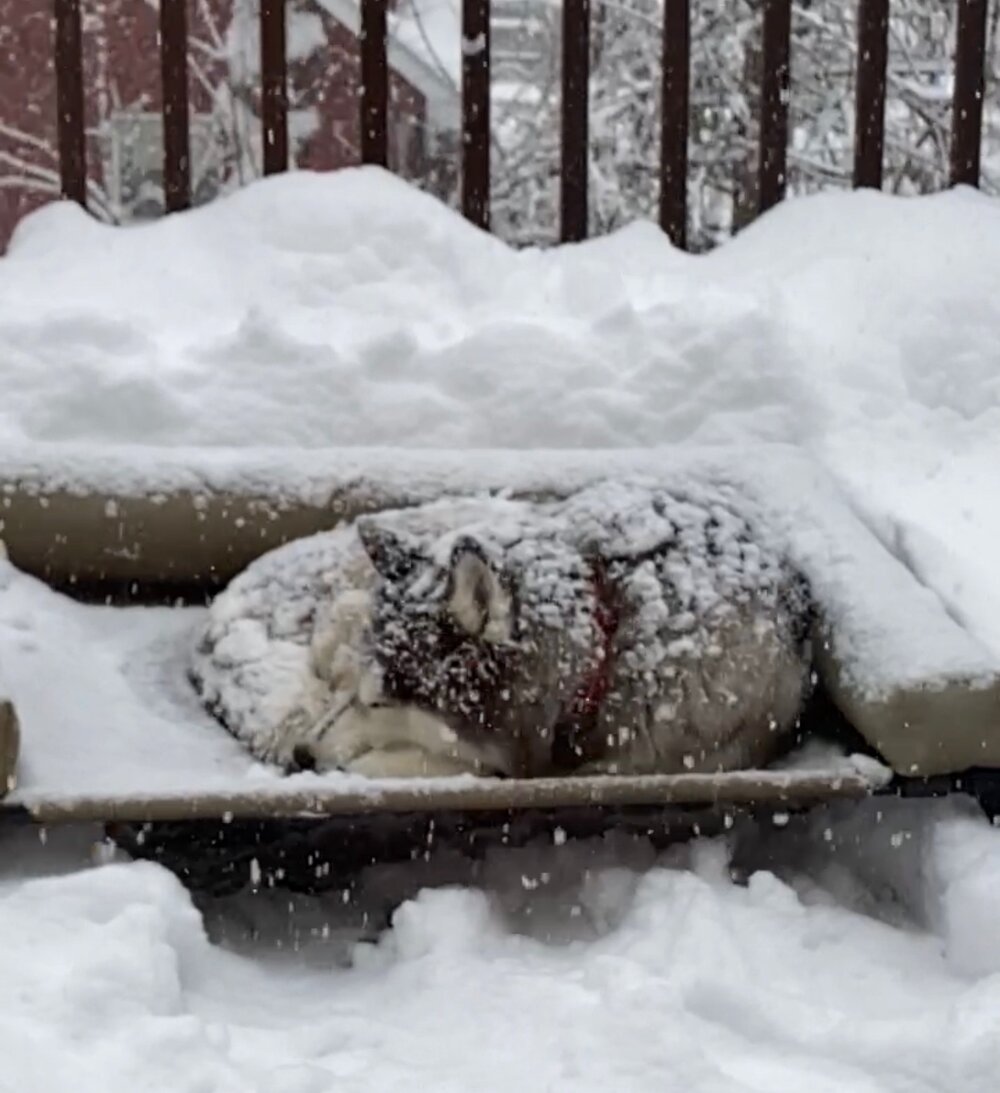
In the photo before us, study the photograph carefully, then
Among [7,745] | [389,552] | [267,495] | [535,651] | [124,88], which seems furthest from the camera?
[124,88]

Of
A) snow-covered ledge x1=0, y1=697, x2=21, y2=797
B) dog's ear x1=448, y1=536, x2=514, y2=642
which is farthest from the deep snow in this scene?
dog's ear x1=448, y1=536, x2=514, y2=642

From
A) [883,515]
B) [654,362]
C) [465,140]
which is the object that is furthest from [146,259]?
[883,515]

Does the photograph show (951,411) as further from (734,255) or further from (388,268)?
(388,268)

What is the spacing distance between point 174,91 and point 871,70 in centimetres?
206

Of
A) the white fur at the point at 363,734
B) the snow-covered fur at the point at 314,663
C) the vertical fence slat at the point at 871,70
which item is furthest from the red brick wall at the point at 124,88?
the white fur at the point at 363,734

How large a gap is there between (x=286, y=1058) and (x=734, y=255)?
3.15m

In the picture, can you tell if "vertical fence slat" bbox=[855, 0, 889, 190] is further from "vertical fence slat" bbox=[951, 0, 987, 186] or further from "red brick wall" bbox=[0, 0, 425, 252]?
"red brick wall" bbox=[0, 0, 425, 252]

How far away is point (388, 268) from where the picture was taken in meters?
4.51

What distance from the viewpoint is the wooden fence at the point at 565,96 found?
4.71 meters

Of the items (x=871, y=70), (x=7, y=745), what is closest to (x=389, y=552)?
(x=7, y=745)

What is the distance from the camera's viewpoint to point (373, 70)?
474 cm

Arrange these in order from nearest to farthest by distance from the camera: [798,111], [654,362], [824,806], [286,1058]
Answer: [286,1058] → [824,806] → [654,362] → [798,111]

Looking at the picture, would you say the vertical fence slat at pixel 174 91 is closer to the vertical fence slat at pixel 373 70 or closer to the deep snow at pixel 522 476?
the deep snow at pixel 522 476

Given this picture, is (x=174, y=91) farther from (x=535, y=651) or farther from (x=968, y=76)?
(x=535, y=651)
